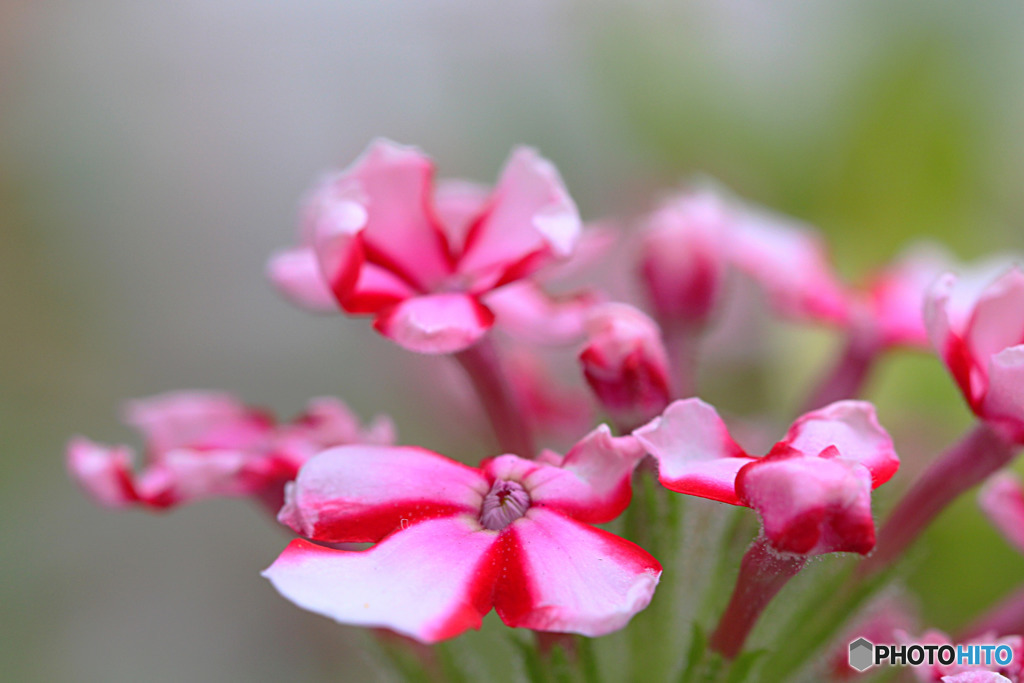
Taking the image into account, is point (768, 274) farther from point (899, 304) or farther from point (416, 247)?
point (416, 247)

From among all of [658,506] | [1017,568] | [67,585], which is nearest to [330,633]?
[67,585]

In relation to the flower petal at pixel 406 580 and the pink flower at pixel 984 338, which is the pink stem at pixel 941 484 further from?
the flower petal at pixel 406 580

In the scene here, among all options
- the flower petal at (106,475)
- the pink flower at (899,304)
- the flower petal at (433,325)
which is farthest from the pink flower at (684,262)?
the flower petal at (106,475)

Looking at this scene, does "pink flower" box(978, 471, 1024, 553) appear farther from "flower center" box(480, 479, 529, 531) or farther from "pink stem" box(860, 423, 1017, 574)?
"flower center" box(480, 479, 529, 531)

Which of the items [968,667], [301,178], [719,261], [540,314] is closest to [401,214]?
[540,314]

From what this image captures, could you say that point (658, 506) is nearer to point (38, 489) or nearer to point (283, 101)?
point (38, 489)

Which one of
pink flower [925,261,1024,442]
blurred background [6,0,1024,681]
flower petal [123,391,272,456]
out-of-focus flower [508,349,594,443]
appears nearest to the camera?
pink flower [925,261,1024,442]

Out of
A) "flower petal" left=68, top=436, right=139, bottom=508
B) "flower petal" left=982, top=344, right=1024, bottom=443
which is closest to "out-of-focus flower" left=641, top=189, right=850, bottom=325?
"flower petal" left=982, top=344, right=1024, bottom=443
